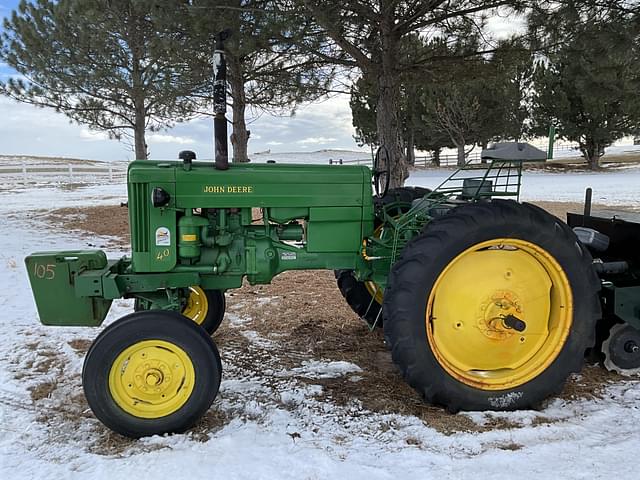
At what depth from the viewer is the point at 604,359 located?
364cm

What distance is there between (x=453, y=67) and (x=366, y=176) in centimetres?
589

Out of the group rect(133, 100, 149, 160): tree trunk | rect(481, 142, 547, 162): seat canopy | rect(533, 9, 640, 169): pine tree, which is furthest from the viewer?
rect(133, 100, 149, 160): tree trunk

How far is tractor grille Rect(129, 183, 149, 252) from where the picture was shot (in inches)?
124

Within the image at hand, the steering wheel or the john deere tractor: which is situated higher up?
the steering wheel

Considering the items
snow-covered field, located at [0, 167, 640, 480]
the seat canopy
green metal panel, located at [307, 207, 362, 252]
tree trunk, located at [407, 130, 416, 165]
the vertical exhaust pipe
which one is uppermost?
tree trunk, located at [407, 130, 416, 165]

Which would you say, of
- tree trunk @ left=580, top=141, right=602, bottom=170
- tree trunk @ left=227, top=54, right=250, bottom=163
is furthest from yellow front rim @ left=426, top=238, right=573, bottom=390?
tree trunk @ left=580, top=141, right=602, bottom=170

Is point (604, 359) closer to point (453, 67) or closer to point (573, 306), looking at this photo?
point (573, 306)

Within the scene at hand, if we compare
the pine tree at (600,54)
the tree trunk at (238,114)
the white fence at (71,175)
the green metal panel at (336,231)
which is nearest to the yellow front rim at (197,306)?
the green metal panel at (336,231)

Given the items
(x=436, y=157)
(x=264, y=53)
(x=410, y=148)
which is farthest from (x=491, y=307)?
(x=436, y=157)

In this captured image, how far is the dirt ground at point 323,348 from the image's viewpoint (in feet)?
10.2

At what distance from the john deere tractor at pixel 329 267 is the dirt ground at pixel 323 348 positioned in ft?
0.85

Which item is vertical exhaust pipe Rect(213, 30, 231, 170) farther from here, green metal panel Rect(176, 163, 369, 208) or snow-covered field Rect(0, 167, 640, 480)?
snow-covered field Rect(0, 167, 640, 480)

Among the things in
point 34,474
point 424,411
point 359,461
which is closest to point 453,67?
point 424,411

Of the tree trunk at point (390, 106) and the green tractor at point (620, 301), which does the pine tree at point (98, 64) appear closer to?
the tree trunk at point (390, 106)
